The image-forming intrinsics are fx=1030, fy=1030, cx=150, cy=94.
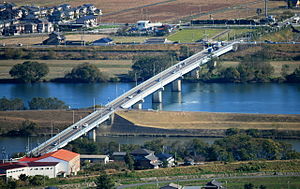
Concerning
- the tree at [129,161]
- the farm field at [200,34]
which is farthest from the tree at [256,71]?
the tree at [129,161]

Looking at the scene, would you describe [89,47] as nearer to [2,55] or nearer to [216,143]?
[2,55]

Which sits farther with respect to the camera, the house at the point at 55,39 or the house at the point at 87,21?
the house at the point at 87,21

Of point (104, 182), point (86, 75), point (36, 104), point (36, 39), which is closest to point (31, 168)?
point (104, 182)

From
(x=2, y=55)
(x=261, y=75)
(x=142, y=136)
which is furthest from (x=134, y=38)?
(x=142, y=136)

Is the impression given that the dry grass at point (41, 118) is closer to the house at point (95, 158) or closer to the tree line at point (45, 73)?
the house at point (95, 158)

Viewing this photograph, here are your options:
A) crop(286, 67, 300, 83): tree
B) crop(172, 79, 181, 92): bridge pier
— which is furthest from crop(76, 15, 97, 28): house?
crop(286, 67, 300, 83): tree

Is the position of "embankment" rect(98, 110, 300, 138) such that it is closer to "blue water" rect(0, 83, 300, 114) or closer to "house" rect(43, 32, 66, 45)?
"blue water" rect(0, 83, 300, 114)

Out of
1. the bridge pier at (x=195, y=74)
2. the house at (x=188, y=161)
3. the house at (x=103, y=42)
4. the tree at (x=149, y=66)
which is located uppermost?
the house at (x=103, y=42)
